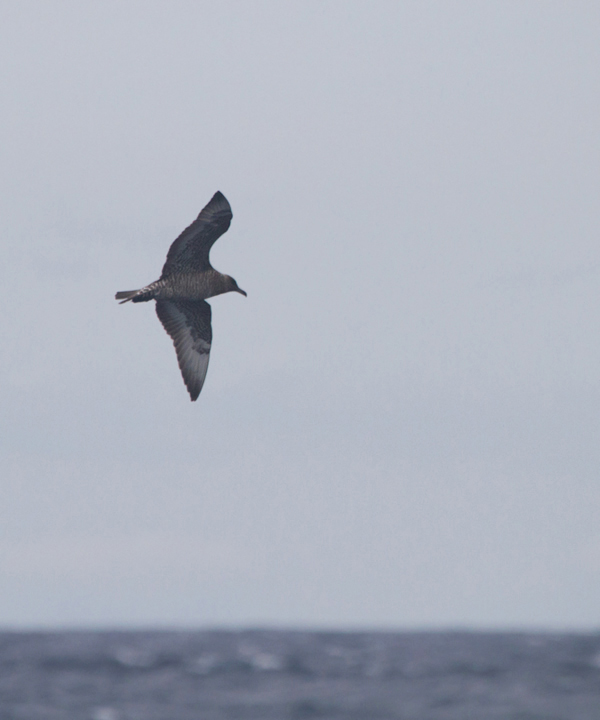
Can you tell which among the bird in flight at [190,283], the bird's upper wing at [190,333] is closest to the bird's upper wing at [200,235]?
the bird in flight at [190,283]

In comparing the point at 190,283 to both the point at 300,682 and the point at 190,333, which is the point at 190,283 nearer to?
the point at 190,333

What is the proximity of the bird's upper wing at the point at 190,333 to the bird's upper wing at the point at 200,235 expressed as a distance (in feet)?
4.54

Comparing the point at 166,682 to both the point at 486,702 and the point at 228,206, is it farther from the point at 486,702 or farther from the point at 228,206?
the point at 228,206

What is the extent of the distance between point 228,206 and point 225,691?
43.8 m

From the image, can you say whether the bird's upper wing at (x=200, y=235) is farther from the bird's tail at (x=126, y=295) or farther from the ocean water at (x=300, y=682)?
the ocean water at (x=300, y=682)

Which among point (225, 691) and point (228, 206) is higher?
point (228, 206)

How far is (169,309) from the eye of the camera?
1650 centimetres

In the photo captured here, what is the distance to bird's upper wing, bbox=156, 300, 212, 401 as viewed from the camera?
53.9 feet

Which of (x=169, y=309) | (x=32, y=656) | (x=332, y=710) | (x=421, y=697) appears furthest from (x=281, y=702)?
(x=169, y=309)

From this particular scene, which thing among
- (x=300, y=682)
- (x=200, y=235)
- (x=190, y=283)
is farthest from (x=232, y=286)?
(x=300, y=682)

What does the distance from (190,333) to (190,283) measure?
1.51m

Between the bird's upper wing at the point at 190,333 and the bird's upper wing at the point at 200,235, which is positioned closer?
the bird's upper wing at the point at 200,235

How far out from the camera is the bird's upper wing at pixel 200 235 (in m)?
14.8

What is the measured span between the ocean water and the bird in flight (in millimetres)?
32205
